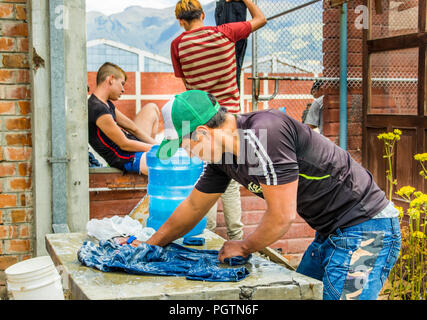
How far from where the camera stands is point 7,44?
4.06m

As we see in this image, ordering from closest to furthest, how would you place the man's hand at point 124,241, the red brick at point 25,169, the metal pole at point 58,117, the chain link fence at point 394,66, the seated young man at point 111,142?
the man's hand at point 124,241 → the metal pole at point 58,117 → the red brick at point 25,169 → the seated young man at point 111,142 → the chain link fence at point 394,66

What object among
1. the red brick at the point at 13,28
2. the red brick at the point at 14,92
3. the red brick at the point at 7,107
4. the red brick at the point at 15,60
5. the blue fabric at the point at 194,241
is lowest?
the blue fabric at the point at 194,241

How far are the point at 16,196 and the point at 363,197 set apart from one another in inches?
112

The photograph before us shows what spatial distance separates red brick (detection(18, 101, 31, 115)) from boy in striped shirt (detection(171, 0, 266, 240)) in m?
1.24

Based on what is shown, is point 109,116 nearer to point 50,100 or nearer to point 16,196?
point 50,100

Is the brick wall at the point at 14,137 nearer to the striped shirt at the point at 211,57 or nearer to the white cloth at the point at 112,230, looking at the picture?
the white cloth at the point at 112,230

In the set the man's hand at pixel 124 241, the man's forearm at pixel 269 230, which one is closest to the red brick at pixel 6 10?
the man's hand at pixel 124 241

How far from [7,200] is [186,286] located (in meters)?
2.35

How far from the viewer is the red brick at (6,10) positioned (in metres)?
4.04

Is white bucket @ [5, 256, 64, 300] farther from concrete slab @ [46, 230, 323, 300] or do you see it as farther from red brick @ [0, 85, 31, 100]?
red brick @ [0, 85, 31, 100]

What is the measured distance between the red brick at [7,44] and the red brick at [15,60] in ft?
0.18

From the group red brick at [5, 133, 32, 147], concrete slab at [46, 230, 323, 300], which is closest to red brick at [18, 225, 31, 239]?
red brick at [5, 133, 32, 147]

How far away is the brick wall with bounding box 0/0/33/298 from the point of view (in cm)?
406
